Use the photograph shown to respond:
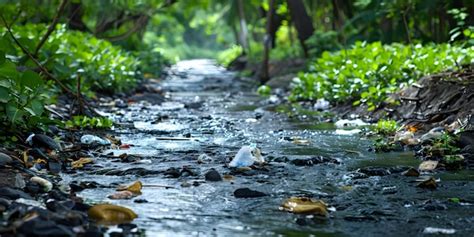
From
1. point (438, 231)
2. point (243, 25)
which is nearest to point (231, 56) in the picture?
point (243, 25)

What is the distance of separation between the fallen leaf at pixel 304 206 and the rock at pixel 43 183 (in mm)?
1312

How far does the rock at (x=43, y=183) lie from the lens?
3.47m

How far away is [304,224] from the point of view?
2904 millimetres

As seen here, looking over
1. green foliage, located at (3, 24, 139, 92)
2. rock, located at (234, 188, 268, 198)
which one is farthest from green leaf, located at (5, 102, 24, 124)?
green foliage, located at (3, 24, 139, 92)

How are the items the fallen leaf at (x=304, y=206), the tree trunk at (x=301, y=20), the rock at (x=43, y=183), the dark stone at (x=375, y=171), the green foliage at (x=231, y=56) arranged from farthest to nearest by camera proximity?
the green foliage at (x=231, y=56) → the tree trunk at (x=301, y=20) → the dark stone at (x=375, y=171) → the rock at (x=43, y=183) → the fallen leaf at (x=304, y=206)

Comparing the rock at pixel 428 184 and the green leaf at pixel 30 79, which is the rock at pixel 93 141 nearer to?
the green leaf at pixel 30 79

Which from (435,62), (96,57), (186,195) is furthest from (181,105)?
(186,195)

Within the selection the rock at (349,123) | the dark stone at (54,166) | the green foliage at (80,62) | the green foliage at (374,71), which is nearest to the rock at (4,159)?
the dark stone at (54,166)

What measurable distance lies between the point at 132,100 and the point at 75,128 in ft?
14.5

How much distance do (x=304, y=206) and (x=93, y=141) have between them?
2670mm

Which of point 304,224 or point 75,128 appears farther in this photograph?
point 75,128

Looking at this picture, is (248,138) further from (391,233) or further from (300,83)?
(300,83)

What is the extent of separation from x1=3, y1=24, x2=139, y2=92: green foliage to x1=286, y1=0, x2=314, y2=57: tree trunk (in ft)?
18.9

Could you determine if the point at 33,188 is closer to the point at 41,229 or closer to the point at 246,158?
the point at 41,229
